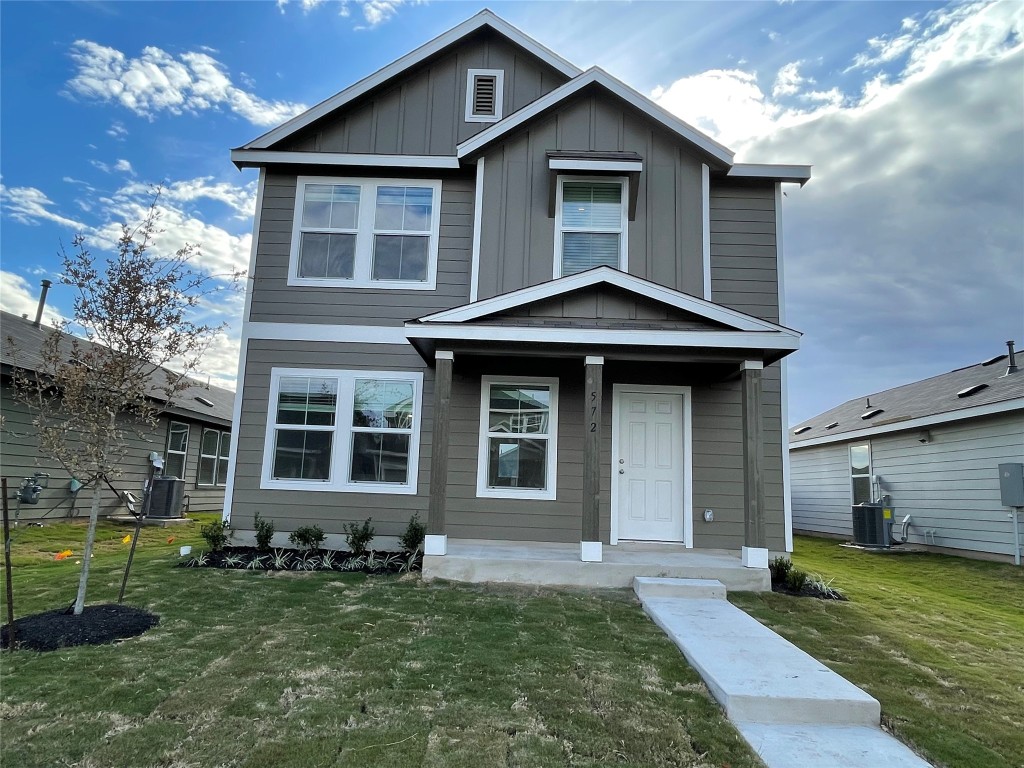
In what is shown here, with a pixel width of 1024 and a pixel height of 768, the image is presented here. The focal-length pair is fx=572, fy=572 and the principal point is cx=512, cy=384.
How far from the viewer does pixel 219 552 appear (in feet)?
23.0

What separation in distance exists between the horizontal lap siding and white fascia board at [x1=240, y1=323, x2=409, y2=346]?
4423 millimetres

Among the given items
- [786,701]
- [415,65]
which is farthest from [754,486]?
[415,65]

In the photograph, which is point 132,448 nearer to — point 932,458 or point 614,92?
point 614,92

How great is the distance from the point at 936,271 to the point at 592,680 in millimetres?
17031

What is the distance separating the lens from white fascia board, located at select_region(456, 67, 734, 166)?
7613mm

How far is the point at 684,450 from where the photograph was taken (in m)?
7.32

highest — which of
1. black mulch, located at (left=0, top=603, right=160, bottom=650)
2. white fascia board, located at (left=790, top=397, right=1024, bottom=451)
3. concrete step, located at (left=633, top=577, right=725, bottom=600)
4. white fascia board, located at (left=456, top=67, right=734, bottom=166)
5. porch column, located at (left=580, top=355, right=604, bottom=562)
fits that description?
white fascia board, located at (left=456, top=67, right=734, bottom=166)

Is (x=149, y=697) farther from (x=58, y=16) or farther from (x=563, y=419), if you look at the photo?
(x=58, y=16)

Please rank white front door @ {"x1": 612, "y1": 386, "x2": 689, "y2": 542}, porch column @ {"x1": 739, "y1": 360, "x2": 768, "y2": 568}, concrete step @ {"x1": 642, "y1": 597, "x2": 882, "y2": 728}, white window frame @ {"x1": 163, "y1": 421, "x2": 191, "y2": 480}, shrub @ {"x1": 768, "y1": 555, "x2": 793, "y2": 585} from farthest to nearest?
white window frame @ {"x1": 163, "y1": 421, "x2": 191, "y2": 480} < white front door @ {"x1": 612, "y1": 386, "x2": 689, "y2": 542} < shrub @ {"x1": 768, "y1": 555, "x2": 793, "y2": 585} < porch column @ {"x1": 739, "y1": 360, "x2": 768, "y2": 568} < concrete step @ {"x1": 642, "y1": 597, "x2": 882, "y2": 728}

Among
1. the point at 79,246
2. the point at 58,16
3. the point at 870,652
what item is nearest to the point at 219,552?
the point at 79,246

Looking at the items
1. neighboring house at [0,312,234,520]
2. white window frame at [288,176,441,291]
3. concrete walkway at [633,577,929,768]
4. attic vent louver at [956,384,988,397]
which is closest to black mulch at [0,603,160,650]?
neighboring house at [0,312,234,520]

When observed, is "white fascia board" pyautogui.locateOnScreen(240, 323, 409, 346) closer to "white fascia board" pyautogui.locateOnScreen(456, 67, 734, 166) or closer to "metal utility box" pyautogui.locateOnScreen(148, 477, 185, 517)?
"white fascia board" pyautogui.locateOnScreen(456, 67, 734, 166)

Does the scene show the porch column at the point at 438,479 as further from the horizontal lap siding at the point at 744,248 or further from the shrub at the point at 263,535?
the horizontal lap siding at the point at 744,248

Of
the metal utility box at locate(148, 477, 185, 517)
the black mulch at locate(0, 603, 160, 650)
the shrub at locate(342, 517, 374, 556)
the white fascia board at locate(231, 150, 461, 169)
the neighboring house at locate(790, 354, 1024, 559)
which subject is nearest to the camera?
the black mulch at locate(0, 603, 160, 650)
